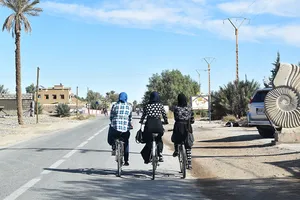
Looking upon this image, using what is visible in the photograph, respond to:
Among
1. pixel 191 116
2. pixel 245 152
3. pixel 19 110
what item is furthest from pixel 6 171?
pixel 19 110

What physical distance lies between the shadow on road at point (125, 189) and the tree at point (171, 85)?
98886 millimetres

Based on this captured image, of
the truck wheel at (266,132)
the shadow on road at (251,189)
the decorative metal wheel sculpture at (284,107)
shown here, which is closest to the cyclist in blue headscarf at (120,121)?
the shadow on road at (251,189)

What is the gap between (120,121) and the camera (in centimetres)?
984

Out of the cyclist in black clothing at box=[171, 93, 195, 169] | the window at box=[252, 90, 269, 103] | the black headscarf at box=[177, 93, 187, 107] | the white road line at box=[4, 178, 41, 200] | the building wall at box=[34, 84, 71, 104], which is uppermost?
the building wall at box=[34, 84, 71, 104]

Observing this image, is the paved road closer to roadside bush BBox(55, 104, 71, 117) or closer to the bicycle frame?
the bicycle frame

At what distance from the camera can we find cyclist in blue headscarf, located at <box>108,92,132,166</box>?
9812 millimetres

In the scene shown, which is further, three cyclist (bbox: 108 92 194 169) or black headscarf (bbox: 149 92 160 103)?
black headscarf (bbox: 149 92 160 103)

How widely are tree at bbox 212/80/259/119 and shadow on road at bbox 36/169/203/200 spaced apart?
35.5 meters

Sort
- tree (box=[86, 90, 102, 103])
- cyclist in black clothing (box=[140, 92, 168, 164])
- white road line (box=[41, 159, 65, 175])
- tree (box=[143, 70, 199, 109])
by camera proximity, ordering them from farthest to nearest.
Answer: tree (box=[86, 90, 102, 103]) → tree (box=[143, 70, 199, 109]) → white road line (box=[41, 159, 65, 175]) → cyclist in black clothing (box=[140, 92, 168, 164])

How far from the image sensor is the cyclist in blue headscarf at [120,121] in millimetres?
9812

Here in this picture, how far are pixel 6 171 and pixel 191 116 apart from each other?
4.69 metres

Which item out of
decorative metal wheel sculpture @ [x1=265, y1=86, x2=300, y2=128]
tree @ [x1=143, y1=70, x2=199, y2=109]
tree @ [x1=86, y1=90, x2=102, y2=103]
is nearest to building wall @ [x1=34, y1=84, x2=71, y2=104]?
tree @ [x1=143, y1=70, x2=199, y2=109]

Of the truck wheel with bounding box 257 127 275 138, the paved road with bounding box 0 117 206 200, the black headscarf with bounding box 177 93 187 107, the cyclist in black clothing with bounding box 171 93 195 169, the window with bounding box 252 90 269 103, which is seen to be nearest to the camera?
the paved road with bounding box 0 117 206 200

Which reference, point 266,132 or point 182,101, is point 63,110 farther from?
point 182,101
